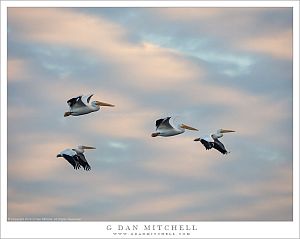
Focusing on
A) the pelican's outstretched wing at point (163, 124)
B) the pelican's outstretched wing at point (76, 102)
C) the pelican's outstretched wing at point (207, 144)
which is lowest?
the pelican's outstretched wing at point (207, 144)

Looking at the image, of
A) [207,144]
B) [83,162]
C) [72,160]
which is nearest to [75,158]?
[72,160]

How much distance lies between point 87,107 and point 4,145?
3.27m

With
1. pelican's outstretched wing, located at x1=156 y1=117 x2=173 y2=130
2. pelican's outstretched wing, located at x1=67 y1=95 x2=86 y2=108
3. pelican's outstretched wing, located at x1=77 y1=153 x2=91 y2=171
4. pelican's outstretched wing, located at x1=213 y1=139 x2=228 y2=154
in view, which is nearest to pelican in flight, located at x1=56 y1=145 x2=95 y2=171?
pelican's outstretched wing, located at x1=77 y1=153 x2=91 y2=171

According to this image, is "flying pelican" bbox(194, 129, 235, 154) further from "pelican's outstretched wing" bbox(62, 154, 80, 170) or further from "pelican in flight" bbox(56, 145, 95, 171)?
"pelican's outstretched wing" bbox(62, 154, 80, 170)

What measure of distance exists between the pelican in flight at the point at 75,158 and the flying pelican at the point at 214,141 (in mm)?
3193

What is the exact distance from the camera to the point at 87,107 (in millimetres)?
24875

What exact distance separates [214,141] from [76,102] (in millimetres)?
4027

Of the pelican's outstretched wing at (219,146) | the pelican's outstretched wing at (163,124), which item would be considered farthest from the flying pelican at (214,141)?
the pelican's outstretched wing at (163,124)

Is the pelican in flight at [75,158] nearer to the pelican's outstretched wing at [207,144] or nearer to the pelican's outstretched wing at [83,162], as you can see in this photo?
the pelican's outstretched wing at [83,162]

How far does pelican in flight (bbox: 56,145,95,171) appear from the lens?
24.2 metres

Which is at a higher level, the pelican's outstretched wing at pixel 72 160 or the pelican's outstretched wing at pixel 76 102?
the pelican's outstretched wing at pixel 76 102

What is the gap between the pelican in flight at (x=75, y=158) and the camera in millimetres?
24234

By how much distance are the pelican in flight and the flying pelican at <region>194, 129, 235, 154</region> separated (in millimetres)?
3193

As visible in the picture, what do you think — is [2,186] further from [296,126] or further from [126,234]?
[296,126]
